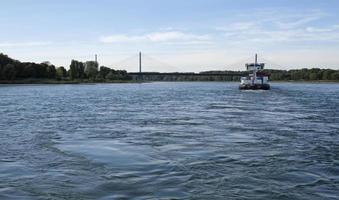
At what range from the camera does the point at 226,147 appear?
2336 cm

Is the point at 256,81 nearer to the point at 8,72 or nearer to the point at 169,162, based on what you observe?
the point at 8,72

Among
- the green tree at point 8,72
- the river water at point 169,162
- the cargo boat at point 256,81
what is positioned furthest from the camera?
the green tree at point 8,72

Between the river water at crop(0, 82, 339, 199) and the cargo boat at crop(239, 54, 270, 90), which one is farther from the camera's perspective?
the cargo boat at crop(239, 54, 270, 90)

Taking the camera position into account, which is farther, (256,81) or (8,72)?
(8,72)

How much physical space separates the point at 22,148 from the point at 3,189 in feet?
25.8

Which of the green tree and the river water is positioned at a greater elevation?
the green tree

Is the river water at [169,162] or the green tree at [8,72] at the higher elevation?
the green tree at [8,72]

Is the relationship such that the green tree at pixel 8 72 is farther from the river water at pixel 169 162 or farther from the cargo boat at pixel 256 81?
the river water at pixel 169 162

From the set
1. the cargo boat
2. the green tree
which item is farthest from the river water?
the green tree

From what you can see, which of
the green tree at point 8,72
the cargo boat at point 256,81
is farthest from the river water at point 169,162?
the green tree at point 8,72

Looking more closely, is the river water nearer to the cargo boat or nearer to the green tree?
the cargo boat

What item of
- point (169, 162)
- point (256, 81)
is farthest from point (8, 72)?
point (169, 162)

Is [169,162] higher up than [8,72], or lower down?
lower down

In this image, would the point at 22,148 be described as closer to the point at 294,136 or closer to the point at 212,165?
the point at 212,165
